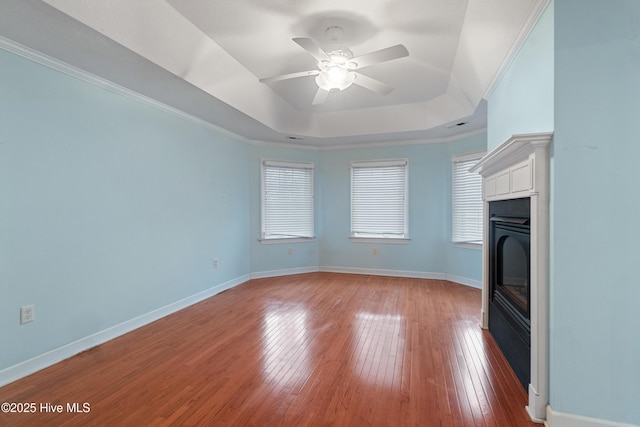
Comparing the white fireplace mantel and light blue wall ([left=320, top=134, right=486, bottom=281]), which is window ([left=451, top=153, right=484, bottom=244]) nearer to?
light blue wall ([left=320, top=134, right=486, bottom=281])

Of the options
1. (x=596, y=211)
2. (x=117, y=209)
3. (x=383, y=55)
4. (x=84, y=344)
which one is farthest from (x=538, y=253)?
(x=84, y=344)

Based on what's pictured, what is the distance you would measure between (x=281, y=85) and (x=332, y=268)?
3.49 meters

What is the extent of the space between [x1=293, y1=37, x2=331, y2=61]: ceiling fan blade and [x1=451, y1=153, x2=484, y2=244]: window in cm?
328

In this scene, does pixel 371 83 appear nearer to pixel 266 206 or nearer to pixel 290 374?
pixel 290 374

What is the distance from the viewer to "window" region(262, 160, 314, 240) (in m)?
5.45

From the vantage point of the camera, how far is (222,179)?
181 inches

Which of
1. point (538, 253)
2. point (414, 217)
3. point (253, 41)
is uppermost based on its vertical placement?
point (253, 41)

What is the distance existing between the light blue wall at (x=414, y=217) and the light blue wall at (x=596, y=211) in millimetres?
3226

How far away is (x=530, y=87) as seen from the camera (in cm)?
203

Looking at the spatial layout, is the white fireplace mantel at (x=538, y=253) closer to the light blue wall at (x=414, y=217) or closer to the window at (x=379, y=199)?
the light blue wall at (x=414, y=217)

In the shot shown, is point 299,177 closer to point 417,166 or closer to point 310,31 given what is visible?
point 417,166

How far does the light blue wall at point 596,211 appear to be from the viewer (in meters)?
1.59

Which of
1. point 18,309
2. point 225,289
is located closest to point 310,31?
point 18,309

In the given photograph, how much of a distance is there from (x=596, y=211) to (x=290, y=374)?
7.38ft
